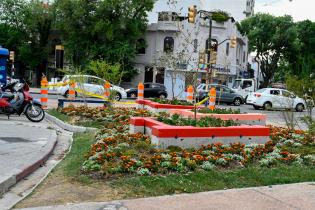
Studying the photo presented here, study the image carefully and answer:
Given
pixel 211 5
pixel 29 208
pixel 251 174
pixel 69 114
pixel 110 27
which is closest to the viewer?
pixel 29 208

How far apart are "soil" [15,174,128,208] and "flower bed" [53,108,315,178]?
1.37ft

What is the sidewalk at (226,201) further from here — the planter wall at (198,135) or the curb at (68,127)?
the curb at (68,127)

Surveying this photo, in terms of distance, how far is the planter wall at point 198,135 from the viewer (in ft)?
27.4

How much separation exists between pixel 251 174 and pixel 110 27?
37.0 meters

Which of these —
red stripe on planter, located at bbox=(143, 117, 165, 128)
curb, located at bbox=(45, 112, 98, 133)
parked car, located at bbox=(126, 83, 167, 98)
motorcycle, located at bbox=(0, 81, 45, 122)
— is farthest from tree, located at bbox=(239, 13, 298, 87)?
red stripe on planter, located at bbox=(143, 117, 165, 128)

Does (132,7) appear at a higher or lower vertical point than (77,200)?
higher

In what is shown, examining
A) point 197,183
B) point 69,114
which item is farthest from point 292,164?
point 69,114

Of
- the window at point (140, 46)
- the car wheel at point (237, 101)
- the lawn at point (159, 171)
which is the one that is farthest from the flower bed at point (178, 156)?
the window at point (140, 46)

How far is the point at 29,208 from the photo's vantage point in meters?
5.55

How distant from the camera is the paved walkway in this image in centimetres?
725

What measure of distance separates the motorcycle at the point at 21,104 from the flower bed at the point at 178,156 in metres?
6.10

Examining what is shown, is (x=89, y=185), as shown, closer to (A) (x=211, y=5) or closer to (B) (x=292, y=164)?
(B) (x=292, y=164)

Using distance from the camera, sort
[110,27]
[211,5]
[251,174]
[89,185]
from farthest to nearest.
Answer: [211,5] → [110,27] → [251,174] → [89,185]

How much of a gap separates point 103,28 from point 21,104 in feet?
93.2
